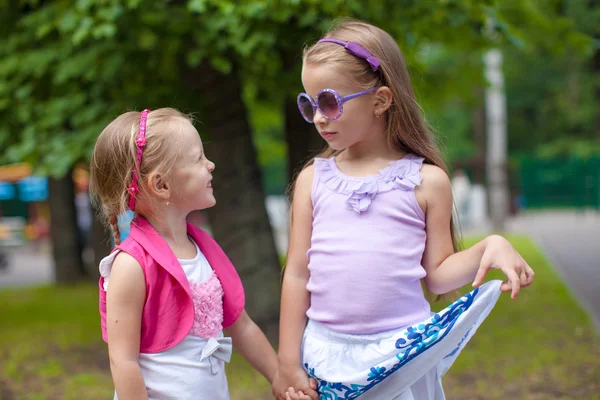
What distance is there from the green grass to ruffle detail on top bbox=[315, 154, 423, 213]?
3.11m

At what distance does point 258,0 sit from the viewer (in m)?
4.74

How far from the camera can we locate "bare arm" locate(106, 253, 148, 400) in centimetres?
213

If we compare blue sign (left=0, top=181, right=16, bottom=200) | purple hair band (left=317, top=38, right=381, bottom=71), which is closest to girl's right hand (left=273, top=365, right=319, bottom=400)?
purple hair band (left=317, top=38, right=381, bottom=71)

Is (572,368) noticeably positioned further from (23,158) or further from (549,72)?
(549,72)

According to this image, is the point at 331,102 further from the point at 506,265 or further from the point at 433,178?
the point at 506,265

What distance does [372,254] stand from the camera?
229cm

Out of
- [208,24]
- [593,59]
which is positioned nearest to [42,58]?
[208,24]

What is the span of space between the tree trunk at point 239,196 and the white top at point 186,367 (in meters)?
3.84

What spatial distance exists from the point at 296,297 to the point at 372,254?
0.32 meters

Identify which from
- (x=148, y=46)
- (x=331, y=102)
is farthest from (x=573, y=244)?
(x=331, y=102)

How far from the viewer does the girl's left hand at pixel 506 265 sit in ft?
6.76

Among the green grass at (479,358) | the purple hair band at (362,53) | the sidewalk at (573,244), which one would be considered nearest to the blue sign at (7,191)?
the sidewalk at (573,244)

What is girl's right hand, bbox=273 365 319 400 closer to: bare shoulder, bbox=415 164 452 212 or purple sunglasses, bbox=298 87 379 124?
bare shoulder, bbox=415 164 452 212

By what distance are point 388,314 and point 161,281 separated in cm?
70
